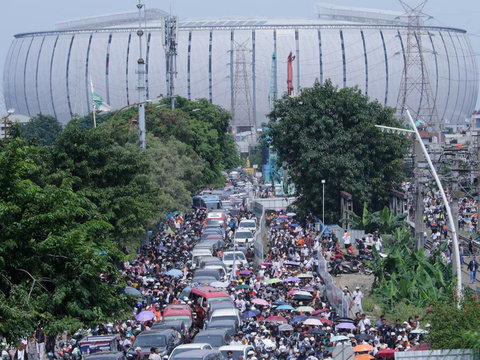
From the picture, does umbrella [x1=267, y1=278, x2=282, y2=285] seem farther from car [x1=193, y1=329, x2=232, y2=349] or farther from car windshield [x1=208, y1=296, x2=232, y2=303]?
car [x1=193, y1=329, x2=232, y2=349]

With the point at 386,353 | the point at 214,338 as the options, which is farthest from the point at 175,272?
the point at 386,353

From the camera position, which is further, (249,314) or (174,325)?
(249,314)

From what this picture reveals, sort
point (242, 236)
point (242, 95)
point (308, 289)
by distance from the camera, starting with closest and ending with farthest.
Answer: point (308, 289)
point (242, 236)
point (242, 95)

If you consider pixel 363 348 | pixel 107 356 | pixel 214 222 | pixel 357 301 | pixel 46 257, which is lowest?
pixel 357 301

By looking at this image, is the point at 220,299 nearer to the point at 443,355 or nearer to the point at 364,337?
the point at 364,337

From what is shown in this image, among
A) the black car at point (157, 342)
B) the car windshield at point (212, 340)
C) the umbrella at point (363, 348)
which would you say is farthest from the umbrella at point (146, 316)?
the umbrella at point (363, 348)

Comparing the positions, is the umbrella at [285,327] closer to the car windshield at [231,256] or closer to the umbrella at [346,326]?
the umbrella at [346,326]
